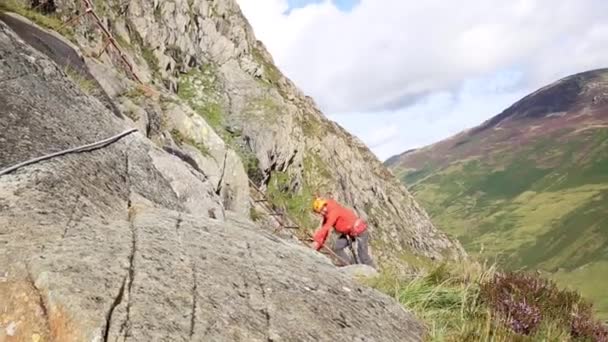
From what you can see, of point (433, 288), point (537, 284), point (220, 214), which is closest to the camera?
point (433, 288)

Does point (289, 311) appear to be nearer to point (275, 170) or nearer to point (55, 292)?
point (55, 292)

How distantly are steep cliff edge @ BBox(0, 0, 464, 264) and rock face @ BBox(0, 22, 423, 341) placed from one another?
8.55 m

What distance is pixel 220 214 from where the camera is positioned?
39.9 ft

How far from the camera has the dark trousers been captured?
20.4 m

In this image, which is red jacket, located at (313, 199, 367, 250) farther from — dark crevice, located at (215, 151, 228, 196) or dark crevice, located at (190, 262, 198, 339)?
dark crevice, located at (190, 262, 198, 339)

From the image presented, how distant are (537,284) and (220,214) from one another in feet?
19.9

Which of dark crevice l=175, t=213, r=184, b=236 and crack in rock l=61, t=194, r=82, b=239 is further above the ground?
crack in rock l=61, t=194, r=82, b=239

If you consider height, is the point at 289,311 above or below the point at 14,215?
below

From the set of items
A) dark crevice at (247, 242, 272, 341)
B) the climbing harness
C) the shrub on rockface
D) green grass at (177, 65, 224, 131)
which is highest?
green grass at (177, 65, 224, 131)

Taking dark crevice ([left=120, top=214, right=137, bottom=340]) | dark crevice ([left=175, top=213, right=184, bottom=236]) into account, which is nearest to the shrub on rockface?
dark crevice ([left=175, top=213, right=184, bottom=236])

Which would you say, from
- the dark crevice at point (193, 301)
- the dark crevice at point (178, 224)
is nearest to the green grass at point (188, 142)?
the dark crevice at point (178, 224)

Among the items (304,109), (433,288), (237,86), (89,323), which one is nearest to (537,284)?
(433,288)

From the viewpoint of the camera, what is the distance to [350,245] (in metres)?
20.5

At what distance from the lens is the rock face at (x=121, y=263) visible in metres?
4.85
